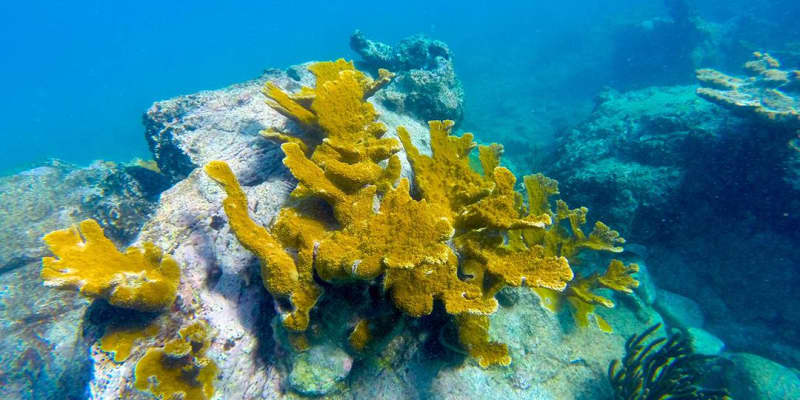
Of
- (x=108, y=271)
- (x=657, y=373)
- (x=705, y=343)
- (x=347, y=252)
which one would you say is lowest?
(x=705, y=343)

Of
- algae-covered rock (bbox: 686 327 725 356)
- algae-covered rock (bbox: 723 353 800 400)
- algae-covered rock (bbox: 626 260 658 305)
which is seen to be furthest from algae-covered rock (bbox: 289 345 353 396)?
algae-covered rock (bbox: 723 353 800 400)

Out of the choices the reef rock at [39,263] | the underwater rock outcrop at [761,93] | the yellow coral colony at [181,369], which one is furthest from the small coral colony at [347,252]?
the underwater rock outcrop at [761,93]

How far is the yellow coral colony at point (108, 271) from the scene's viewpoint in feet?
7.20

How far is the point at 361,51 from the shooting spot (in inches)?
314

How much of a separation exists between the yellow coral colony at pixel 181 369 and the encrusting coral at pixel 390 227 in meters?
0.63

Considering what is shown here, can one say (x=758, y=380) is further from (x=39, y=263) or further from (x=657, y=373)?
(x=39, y=263)

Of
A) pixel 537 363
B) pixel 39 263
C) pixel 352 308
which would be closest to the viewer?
pixel 352 308

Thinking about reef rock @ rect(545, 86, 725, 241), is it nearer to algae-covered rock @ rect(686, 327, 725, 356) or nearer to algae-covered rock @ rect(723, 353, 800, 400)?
algae-covered rock @ rect(686, 327, 725, 356)

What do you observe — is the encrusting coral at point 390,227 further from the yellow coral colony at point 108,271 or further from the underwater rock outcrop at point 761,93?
the underwater rock outcrop at point 761,93

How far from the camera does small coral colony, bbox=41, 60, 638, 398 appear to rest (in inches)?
84.9

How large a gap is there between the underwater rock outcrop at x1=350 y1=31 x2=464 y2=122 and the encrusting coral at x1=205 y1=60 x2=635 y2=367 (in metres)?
2.69

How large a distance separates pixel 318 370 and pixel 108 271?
1.61 metres

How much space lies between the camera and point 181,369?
2.23 metres

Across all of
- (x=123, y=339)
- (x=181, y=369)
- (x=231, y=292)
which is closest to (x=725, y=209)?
(x=231, y=292)
